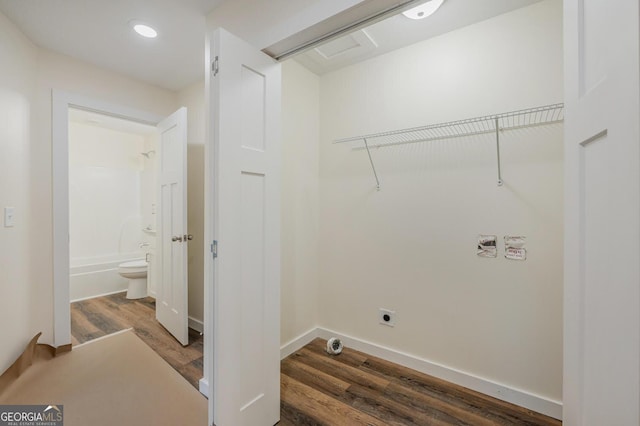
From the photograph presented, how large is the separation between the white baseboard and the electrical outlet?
0.20 metres

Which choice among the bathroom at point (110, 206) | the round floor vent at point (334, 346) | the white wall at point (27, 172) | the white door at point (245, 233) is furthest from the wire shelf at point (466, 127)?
the bathroom at point (110, 206)

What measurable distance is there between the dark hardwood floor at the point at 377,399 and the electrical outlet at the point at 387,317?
304mm

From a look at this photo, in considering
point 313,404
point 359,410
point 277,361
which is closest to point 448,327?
point 359,410

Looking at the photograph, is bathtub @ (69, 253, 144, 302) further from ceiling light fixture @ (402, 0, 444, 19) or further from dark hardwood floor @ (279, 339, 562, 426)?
ceiling light fixture @ (402, 0, 444, 19)

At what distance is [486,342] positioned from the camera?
1.75 metres

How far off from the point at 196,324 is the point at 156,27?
2.60m

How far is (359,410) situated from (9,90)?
3117 millimetres

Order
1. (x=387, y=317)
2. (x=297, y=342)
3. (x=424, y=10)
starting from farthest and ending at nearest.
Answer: (x=297, y=342), (x=387, y=317), (x=424, y=10)

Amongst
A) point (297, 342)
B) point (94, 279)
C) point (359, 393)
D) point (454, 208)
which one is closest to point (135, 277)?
point (94, 279)

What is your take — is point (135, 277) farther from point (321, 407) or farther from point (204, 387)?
point (321, 407)

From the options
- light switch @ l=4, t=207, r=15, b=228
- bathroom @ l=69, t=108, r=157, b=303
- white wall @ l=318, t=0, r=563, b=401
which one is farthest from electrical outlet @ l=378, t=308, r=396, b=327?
bathroom @ l=69, t=108, r=157, b=303

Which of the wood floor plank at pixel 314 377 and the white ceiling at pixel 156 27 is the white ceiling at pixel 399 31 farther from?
the wood floor plank at pixel 314 377

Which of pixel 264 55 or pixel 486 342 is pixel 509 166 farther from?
pixel 264 55

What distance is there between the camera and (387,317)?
2.15 m
